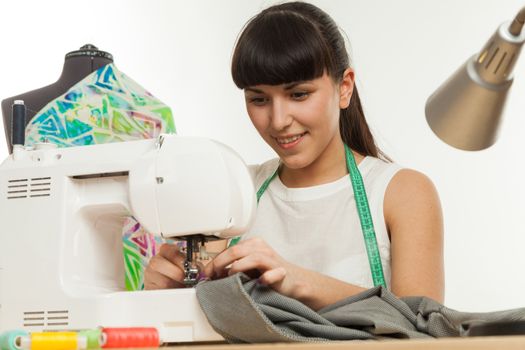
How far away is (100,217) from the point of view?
116cm

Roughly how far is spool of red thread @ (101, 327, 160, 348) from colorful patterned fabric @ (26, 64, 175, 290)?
1.94ft

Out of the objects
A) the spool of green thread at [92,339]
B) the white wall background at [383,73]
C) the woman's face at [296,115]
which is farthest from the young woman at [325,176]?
the white wall background at [383,73]

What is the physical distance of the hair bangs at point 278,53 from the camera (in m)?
1.44

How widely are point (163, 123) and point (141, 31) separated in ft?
4.83

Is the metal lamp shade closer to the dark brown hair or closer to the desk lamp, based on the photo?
the desk lamp

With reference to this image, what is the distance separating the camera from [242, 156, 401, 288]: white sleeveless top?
5.08ft

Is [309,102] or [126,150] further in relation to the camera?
[309,102]

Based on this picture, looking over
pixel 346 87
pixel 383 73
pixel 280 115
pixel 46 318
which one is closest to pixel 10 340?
pixel 46 318

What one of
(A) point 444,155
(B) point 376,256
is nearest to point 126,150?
(B) point 376,256

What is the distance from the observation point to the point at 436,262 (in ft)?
4.81

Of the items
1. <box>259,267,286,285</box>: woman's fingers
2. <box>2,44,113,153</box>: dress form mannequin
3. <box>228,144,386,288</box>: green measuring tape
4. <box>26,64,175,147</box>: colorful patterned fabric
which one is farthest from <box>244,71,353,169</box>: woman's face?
<box>259,267,286,285</box>: woman's fingers

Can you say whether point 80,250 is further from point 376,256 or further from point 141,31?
point 141,31

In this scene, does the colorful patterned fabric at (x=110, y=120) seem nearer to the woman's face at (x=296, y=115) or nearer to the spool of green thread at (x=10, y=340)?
the woman's face at (x=296, y=115)

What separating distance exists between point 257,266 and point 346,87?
0.69 meters
